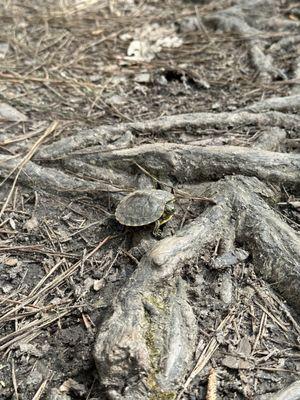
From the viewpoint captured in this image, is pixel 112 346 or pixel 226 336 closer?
pixel 112 346

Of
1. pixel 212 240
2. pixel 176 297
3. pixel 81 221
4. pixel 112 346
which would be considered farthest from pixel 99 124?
pixel 112 346

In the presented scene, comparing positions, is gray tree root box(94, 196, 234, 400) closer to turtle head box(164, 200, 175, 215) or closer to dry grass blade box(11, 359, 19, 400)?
turtle head box(164, 200, 175, 215)

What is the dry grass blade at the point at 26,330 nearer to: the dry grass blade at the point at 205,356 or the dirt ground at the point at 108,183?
the dirt ground at the point at 108,183

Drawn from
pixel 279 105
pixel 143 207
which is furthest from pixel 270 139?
pixel 143 207

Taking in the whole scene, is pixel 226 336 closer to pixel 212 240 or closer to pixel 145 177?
pixel 212 240

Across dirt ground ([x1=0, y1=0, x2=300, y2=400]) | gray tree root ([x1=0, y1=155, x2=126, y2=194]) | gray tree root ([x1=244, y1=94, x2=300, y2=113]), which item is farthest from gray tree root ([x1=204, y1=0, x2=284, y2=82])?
gray tree root ([x1=0, y1=155, x2=126, y2=194])
